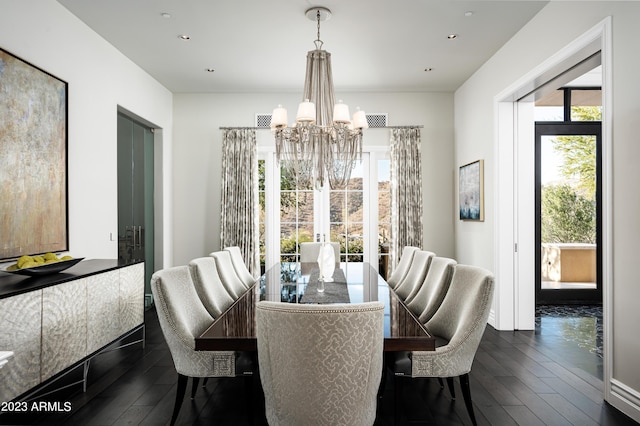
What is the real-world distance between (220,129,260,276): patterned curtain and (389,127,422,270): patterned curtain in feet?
6.57

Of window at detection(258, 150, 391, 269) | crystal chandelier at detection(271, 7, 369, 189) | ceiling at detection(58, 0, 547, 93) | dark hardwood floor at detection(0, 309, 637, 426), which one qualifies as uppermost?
ceiling at detection(58, 0, 547, 93)

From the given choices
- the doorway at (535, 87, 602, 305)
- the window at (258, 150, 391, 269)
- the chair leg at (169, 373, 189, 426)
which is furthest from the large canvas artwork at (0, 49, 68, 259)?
the doorway at (535, 87, 602, 305)

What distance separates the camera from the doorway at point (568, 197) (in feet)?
17.1

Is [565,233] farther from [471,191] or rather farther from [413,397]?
[413,397]

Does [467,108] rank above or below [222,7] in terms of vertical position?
below

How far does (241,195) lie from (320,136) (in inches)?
107

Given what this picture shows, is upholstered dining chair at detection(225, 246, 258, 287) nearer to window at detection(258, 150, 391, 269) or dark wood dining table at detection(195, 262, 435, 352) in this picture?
dark wood dining table at detection(195, 262, 435, 352)

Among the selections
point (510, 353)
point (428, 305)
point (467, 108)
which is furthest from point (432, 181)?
point (428, 305)

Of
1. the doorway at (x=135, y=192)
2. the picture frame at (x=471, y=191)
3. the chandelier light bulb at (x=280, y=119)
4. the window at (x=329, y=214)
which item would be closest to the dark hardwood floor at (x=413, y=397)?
the doorway at (x=135, y=192)

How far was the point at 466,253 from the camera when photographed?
519 cm

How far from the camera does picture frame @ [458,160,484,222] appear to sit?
15.2 feet

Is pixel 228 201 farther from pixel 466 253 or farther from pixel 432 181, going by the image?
pixel 466 253

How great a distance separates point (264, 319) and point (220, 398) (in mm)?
1431

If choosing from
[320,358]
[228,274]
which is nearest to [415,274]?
[228,274]
